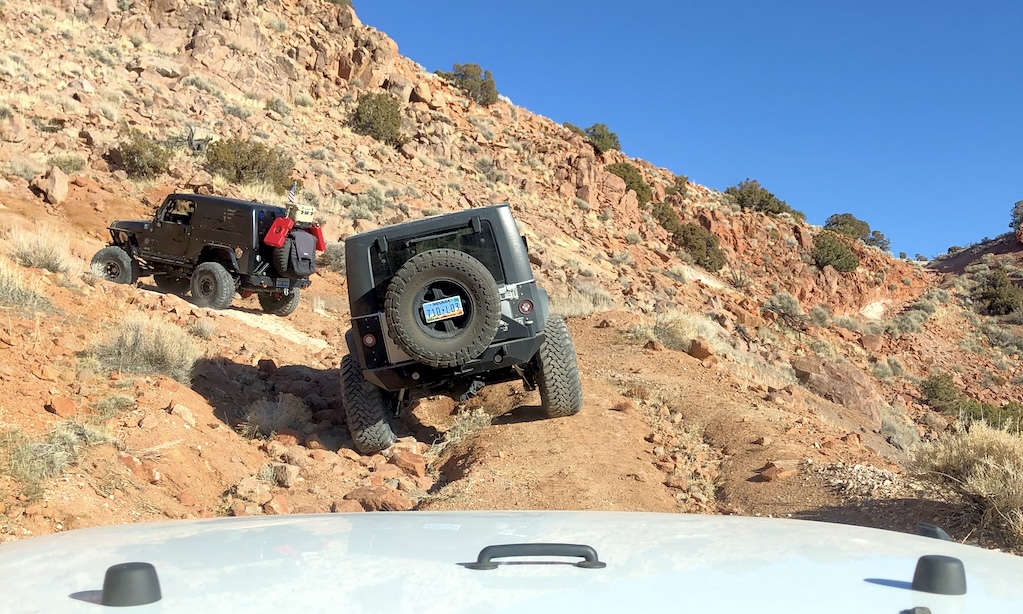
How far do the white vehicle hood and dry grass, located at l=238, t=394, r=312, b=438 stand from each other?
5.54 metres

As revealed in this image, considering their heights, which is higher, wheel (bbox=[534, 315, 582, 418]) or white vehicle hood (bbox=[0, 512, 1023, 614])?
wheel (bbox=[534, 315, 582, 418])

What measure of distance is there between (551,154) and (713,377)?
2543cm

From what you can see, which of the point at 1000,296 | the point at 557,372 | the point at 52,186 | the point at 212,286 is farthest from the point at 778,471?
the point at 1000,296

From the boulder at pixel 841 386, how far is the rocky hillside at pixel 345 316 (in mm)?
75

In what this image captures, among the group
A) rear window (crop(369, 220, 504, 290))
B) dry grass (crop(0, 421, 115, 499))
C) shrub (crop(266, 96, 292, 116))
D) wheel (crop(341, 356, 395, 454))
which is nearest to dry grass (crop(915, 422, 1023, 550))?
rear window (crop(369, 220, 504, 290))

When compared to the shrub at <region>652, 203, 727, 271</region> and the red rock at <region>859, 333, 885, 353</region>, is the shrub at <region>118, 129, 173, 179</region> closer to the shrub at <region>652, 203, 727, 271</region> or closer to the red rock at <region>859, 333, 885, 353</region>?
the shrub at <region>652, 203, 727, 271</region>

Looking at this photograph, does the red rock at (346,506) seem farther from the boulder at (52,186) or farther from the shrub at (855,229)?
the shrub at (855,229)

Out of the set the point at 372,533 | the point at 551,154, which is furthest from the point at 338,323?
the point at 551,154

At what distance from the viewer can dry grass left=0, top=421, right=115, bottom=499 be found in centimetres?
527

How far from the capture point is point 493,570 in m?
1.79

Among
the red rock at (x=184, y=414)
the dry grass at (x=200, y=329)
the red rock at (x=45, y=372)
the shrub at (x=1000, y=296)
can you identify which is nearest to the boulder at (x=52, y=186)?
the dry grass at (x=200, y=329)

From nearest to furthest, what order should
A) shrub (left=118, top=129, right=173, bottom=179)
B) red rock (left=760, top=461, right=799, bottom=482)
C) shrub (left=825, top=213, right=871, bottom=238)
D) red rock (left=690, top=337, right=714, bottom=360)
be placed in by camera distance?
red rock (left=760, top=461, right=799, bottom=482), red rock (left=690, top=337, right=714, bottom=360), shrub (left=118, top=129, right=173, bottom=179), shrub (left=825, top=213, right=871, bottom=238)

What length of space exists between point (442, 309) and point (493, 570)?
5492 millimetres

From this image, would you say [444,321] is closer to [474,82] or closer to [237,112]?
[237,112]
